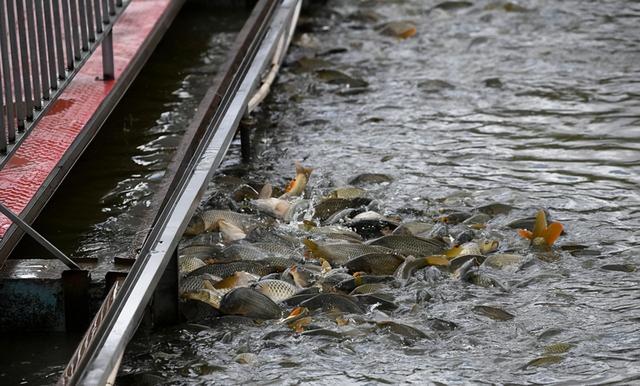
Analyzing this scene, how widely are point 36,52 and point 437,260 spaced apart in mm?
2279

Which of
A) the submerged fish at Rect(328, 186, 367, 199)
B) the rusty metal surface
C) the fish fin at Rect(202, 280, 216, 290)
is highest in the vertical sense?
the rusty metal surface

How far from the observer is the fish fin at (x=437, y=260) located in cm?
634

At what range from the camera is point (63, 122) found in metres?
7.23

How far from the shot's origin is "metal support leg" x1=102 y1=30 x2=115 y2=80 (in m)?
7.76

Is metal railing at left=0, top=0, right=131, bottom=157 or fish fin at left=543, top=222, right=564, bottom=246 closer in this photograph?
metal railing at left=0, top=0, right=131, bottom=157

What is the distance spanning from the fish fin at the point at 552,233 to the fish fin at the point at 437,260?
0.64 m

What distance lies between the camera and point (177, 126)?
27.6 ft

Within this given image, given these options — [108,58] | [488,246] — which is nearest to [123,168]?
[108,58]

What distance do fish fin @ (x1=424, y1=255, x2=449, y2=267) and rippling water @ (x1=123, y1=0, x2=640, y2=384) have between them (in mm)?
90

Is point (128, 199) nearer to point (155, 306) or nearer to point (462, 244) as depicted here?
point (155, 306)

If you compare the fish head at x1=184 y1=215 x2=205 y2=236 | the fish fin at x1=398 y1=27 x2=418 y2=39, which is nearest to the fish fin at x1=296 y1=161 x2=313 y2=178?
the fish head at x1=184 y1=215 x2=205 y2=236

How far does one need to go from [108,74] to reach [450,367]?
3527 millimetres

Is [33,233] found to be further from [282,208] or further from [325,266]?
[282,208]

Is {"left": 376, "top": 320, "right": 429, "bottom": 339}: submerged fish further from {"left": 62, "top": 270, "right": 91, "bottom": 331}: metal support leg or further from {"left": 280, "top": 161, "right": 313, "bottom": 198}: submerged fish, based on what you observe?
{"left": 280, "top": 161, "right": 313, "bottom": 198}: submerged fish
